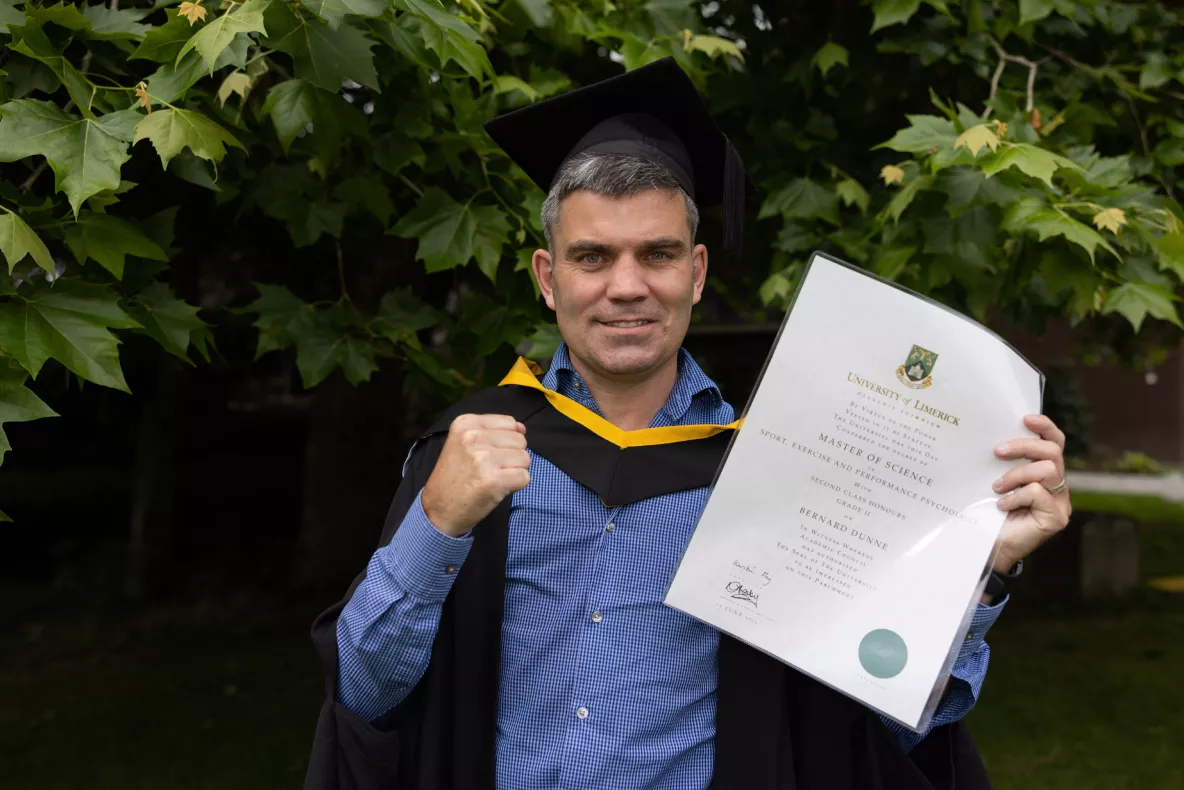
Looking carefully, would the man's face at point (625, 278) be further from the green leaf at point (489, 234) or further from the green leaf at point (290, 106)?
the green leaf at point (489, 234)

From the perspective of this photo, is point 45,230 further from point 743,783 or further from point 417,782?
point 743,783

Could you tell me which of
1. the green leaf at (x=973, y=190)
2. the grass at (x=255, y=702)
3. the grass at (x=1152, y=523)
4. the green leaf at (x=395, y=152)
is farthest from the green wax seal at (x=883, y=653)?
the grass at (x=1152, y=523)

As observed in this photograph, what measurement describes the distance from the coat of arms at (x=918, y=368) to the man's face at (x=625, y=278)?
1.33ft

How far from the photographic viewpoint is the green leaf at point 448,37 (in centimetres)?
211

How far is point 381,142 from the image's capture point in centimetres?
282

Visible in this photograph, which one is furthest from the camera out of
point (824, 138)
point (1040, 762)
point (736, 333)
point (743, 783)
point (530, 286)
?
point (736, 333)

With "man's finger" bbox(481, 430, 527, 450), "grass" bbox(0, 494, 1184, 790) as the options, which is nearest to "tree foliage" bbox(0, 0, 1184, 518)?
"man's finger" bbox(481, 430, 527, 450)

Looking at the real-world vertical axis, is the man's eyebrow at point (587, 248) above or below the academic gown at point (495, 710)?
above

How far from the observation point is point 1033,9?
2.90 metres

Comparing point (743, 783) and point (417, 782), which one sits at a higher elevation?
point (743, 783)

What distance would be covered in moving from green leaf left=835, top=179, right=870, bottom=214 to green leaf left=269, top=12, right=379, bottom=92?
171 centimetres

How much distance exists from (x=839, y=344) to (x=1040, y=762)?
4.37m

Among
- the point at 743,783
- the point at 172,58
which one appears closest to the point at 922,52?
the point at 172,58

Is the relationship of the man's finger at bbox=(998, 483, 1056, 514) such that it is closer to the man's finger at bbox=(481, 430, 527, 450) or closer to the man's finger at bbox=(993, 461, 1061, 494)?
the man's finger at bbox=(993, 461, 1061, 494)
